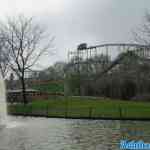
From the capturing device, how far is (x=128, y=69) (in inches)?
3017

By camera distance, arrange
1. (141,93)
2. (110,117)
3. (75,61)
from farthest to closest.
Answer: (75,61), (141,93), (110,117)

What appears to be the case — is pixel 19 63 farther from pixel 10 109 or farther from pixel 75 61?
pixel 75 61

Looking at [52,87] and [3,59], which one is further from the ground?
[3,59]

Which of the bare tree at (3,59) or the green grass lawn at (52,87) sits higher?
the bare tree at (3,59)

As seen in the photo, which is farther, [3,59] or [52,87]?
[52,87]

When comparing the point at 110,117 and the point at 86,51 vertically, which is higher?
the point at 86,51

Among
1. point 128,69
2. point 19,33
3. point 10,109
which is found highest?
point 19,33

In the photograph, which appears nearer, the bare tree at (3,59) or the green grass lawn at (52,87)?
the bare tree at (3,59)

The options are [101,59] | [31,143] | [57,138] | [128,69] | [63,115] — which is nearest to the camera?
[31,143]

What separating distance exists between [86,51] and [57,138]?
84798mm

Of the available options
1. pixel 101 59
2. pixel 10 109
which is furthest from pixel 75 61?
pixel 10 109

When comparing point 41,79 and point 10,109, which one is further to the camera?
point 41,79

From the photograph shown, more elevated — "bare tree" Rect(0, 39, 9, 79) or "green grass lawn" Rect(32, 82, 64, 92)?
"bare tree" Rect(0, 39, 9, 79)

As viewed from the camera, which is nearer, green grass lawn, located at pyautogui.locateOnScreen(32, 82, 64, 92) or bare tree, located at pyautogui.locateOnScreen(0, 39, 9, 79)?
bare tree, located at pyautogui.locateOnScreen(0, 39, 9, 79)
